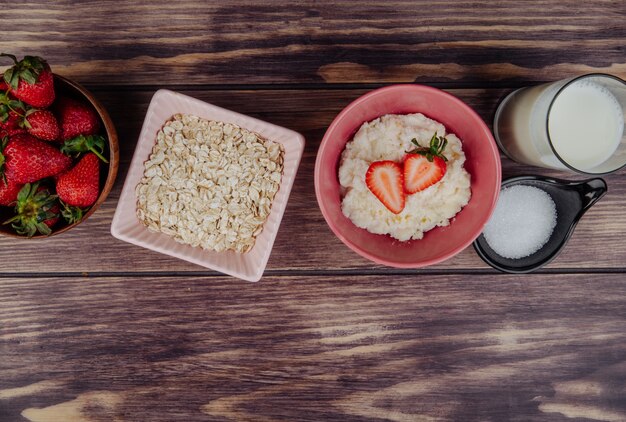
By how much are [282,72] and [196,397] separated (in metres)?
0.57

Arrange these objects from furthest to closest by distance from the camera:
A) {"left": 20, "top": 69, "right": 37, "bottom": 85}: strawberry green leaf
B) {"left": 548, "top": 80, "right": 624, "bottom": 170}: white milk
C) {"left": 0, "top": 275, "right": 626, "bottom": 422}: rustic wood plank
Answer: {"left": 0, "top": 275, "right": 626, "bottom": 422}: rustic wood plank
{"left": 548, "top": 80, "right": 624, "bottom": 170}: white milk
{"left": 20, "top": 69, "right": 37, "bottom": 85}: strawberry green leaf

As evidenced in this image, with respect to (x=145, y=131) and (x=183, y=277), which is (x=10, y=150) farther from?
(x=183, y=277)

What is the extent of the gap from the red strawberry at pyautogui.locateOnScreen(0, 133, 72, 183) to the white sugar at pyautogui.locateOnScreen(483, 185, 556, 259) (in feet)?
2.19

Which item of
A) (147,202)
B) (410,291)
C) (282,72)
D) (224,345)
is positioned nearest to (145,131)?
(147,202)

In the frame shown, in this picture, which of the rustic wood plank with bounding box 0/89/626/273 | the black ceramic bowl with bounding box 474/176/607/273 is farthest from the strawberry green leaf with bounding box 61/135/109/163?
the black ceramic bowl with bounding box 474/176/607/273

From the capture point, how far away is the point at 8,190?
0.80 metres

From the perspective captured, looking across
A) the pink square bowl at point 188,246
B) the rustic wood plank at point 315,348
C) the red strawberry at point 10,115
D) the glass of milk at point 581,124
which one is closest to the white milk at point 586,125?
the glass of milk at point 581,124

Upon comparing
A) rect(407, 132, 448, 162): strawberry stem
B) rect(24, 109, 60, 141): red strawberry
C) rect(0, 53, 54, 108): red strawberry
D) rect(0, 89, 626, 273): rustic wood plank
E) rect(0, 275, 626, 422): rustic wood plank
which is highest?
rect(0, 53, 54, 108): red strawberry

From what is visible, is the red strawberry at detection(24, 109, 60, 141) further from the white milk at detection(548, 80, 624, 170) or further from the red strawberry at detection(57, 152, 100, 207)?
the white milk at detection(548, 80, 624, 170)

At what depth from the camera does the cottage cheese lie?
82 cm

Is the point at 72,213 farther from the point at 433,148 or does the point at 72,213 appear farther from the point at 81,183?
the point at 433,148

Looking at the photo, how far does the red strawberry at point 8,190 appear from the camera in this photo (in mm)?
790

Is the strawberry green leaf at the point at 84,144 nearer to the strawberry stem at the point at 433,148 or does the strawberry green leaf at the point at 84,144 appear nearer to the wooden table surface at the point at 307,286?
the wooden table surface at the point at 307,286

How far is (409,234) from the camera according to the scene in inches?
33.1
